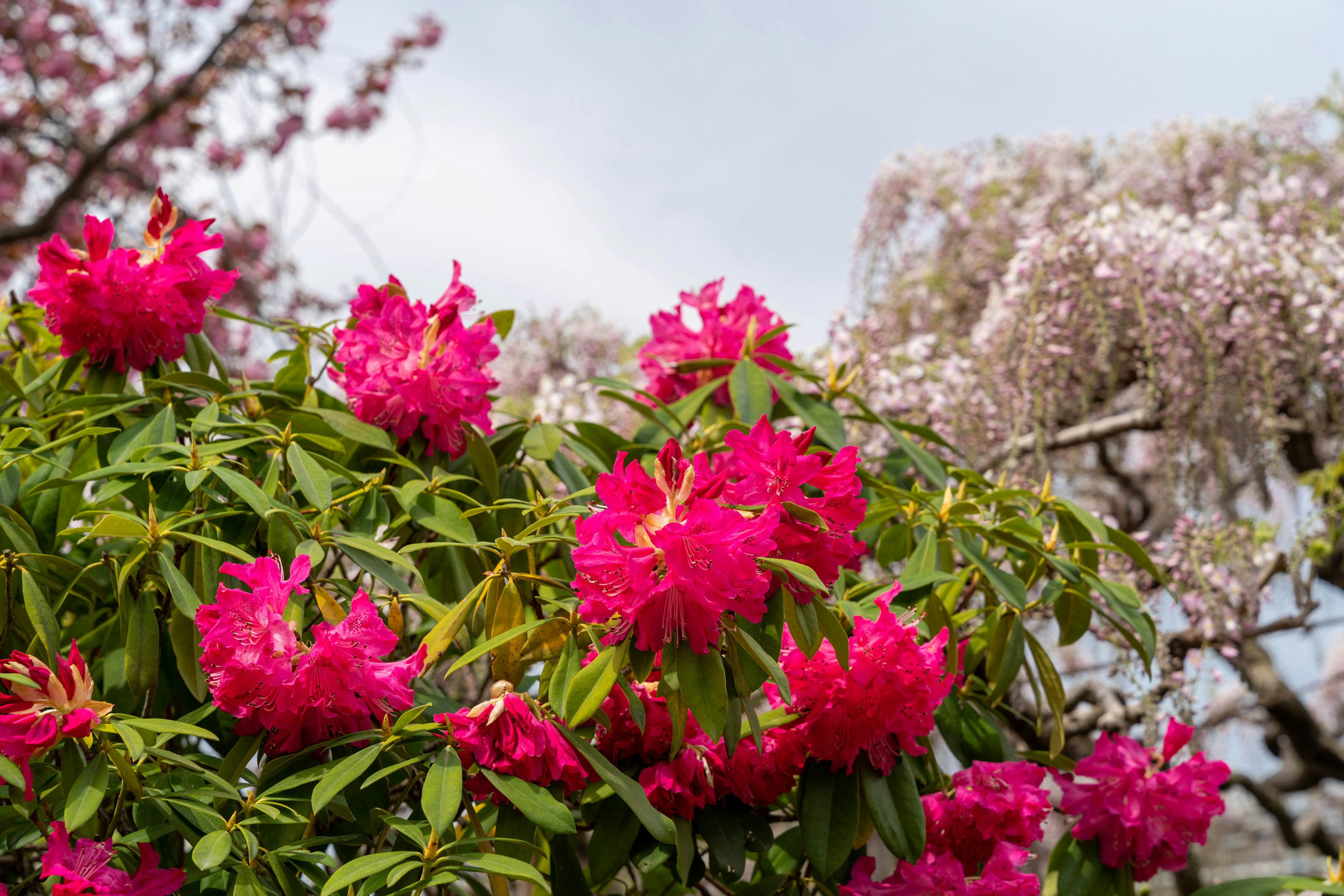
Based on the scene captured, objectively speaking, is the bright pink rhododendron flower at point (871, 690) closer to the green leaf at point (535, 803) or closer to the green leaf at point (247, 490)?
the green leaf at point (535, 803)

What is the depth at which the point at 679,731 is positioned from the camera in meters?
0.81

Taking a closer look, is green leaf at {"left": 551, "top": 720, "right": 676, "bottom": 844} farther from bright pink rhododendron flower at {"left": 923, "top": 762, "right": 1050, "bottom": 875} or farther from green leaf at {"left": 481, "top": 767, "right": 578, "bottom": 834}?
bright pink rhododendron flower at {"left": 923, "top": 762, "right": 1050, "bottom": 875}

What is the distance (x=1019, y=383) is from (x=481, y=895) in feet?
5.60

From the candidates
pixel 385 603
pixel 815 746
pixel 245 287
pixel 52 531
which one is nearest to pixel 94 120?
pixel 245 287

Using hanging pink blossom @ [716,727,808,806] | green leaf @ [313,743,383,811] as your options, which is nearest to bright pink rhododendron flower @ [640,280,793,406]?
hanging pink blossom @ [716,727,808,806]

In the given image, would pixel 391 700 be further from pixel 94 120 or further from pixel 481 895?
pixel 94 120

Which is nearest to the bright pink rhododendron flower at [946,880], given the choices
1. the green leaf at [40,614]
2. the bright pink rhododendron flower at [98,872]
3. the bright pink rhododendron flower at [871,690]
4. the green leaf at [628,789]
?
the bright pink rhododendron flower at [871,690]

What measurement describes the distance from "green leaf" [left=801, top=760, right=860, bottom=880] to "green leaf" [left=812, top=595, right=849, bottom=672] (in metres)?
0.21

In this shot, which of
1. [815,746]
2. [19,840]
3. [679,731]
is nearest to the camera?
[679,731]

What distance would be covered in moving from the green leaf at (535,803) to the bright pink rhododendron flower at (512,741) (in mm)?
12

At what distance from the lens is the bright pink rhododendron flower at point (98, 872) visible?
2.69 feet

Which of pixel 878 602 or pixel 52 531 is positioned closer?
pixel 878 602

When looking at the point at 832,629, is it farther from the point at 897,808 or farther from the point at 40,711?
the point at 40,711

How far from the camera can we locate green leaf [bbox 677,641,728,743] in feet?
2.56
